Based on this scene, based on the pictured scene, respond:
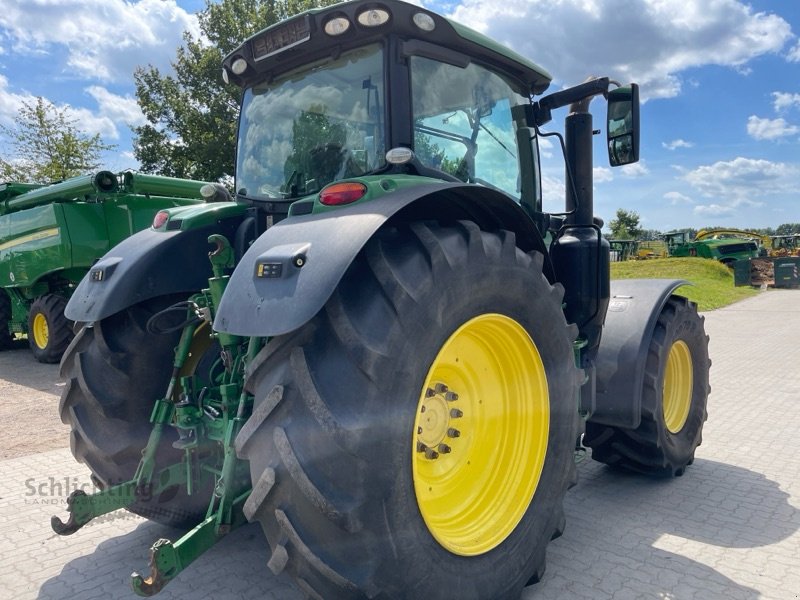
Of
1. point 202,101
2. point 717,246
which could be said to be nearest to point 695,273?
point 717,246

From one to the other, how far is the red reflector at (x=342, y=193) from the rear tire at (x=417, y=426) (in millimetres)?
197

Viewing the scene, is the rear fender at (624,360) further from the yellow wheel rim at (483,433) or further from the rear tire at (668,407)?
the yellow wheel rim at (483,433)

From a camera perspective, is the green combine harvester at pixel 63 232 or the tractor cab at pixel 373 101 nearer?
the tractor cab at pixel 373 101

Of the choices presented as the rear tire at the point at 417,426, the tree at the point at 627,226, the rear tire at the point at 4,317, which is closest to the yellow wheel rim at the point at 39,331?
the rear tire at the point at 4,317

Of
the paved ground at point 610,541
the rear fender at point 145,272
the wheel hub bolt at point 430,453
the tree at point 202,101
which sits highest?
the tree at point 202,101

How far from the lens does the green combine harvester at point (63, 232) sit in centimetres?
903

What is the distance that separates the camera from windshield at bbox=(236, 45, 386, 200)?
2.70 meters

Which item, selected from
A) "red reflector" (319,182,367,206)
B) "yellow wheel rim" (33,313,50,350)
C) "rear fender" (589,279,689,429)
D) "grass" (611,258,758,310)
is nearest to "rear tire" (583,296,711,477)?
"rear fender" (589,279,689,429)

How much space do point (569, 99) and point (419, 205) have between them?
5.19 ft

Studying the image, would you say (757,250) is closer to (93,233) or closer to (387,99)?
(93,233)

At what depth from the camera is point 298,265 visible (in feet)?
6.21

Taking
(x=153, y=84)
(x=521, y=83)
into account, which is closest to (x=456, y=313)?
(x=521, y=83)

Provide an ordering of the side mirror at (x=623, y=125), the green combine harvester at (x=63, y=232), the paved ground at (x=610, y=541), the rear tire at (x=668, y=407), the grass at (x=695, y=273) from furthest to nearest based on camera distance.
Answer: the grass at (x=695, y=273)
the green combine harvester at (x=63, y=232)
the rear tire at (x=668, y=407)
the side mirror at (x=623, y=125)
the paved ground at (x=610, y=541)

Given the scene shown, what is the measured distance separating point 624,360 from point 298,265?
2.33 meters
